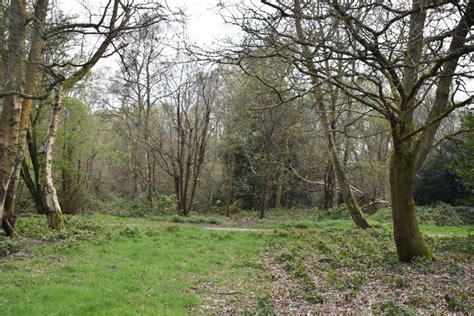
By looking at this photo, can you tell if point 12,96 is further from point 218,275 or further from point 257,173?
point 257,173

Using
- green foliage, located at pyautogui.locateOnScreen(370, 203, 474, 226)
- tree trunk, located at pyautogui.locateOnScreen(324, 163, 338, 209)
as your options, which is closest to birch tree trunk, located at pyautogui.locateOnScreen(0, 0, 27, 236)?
green foliage, located at pyautogui.locateOnScreen(370, 203, 474, 226)

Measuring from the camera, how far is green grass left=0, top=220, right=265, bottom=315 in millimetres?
5902

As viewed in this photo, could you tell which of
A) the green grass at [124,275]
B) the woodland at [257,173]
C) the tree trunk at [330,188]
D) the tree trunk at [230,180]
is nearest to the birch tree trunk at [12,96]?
the woodland at [257,173]

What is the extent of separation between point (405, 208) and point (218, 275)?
393 centimetres

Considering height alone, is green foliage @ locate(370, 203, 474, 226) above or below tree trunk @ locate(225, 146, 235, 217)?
below

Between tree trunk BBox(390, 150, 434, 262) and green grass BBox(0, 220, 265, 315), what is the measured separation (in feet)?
10.3

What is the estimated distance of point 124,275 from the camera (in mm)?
7672

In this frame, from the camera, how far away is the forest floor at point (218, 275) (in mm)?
5938

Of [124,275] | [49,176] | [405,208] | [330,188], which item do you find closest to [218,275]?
[124,275]

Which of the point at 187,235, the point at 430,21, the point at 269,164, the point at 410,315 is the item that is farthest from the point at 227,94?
the point at 410,315

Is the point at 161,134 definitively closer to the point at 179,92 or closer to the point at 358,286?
the point at 179,92

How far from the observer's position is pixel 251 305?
6.40 metres

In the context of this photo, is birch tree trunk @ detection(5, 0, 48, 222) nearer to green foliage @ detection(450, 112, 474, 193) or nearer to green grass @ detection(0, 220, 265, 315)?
green grass @ detection(0, 220, 265, 315)

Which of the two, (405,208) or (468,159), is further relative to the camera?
(468,159)
